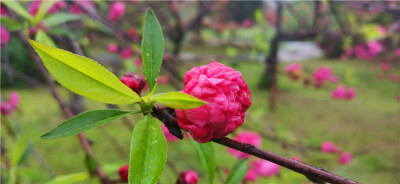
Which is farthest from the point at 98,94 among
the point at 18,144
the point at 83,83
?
the point at 18,144

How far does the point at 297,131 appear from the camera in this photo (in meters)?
3.98

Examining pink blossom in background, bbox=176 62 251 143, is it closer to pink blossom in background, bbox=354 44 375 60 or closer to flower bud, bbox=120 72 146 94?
flower bud, bbox=120 72 146 94

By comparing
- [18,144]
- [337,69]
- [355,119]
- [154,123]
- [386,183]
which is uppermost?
[154,123]

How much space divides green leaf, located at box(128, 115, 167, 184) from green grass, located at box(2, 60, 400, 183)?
148cm

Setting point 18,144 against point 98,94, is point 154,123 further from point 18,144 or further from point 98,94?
point 18,144

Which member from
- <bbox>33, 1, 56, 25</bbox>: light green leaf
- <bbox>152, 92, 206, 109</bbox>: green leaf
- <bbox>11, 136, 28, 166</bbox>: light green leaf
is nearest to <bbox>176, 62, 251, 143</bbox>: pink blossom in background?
<bbox>152, 92, 206, 109</bbox>: green leaf

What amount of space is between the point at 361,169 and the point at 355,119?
4.88 ft

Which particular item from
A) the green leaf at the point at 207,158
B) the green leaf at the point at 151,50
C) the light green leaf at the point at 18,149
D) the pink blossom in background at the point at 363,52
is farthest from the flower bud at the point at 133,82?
the pink blossom in background at the point at 363,52

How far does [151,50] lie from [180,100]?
0.11 m

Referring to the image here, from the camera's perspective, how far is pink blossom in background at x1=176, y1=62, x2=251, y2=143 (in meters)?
0.35

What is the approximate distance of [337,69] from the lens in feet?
24.4

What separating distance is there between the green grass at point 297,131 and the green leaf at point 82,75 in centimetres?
151

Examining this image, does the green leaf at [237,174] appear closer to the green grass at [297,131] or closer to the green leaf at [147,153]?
the green leaf at [147,153]

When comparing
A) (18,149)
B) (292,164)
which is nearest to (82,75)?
(292,164)
